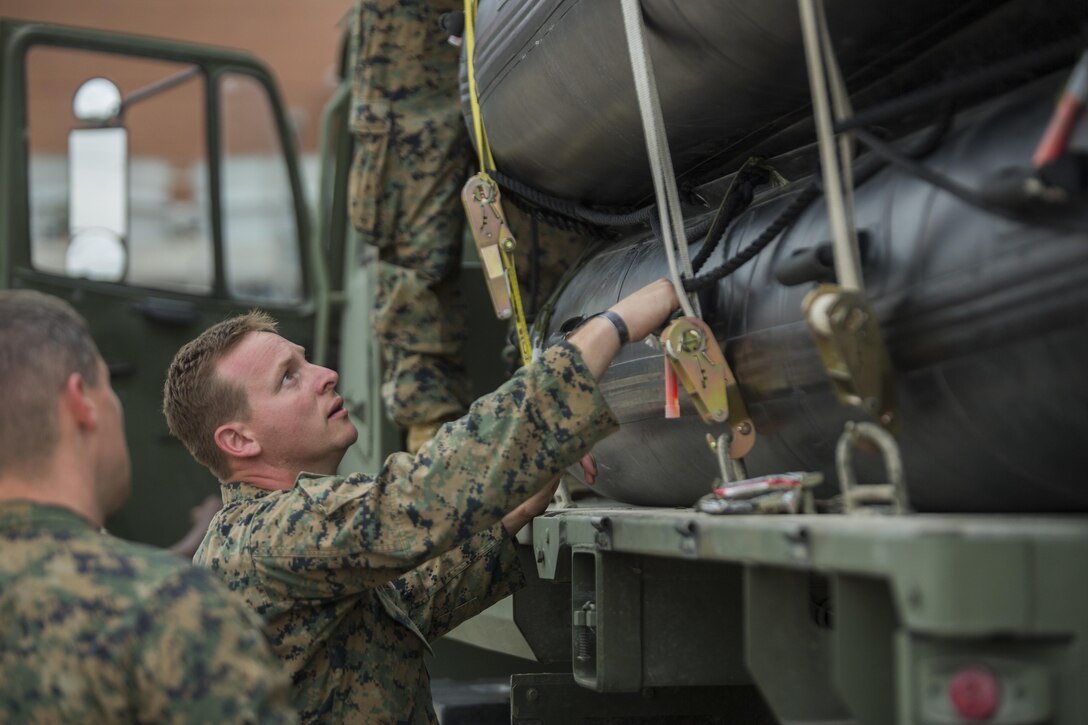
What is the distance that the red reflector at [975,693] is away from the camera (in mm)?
1247

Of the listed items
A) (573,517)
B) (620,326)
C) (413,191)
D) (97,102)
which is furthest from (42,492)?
(97,102)

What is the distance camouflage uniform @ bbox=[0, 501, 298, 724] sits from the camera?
57.2 inches

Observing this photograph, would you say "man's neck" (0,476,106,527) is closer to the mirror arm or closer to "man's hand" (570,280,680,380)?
"man's hand" (570,280,680,380)

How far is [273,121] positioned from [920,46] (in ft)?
12.7

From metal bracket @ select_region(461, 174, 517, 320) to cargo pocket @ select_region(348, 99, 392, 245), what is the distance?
2.55 feet

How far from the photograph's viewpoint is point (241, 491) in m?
2.40

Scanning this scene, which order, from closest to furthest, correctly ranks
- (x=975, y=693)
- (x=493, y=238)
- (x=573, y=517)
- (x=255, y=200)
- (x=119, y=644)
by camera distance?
(x=975, y=693) < (x=119, y=644) < (x=573, y=517) < (x=493, y=238) < (x=255, y=200)

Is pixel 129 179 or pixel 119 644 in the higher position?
pixel 129 179

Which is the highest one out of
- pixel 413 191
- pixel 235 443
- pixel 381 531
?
pixel 413 191

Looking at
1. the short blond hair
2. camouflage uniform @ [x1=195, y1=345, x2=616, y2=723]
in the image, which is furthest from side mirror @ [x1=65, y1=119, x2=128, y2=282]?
camouflage uniform @ [x1=195, y1=345, x2=616, y2=723]

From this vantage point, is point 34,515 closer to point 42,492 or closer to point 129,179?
point 42,492

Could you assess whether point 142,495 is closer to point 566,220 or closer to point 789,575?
point 566,220

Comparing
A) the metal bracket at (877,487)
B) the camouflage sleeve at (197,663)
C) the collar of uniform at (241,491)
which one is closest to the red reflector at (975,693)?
the metal bracket at (877,487)

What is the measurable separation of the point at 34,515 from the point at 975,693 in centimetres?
94
